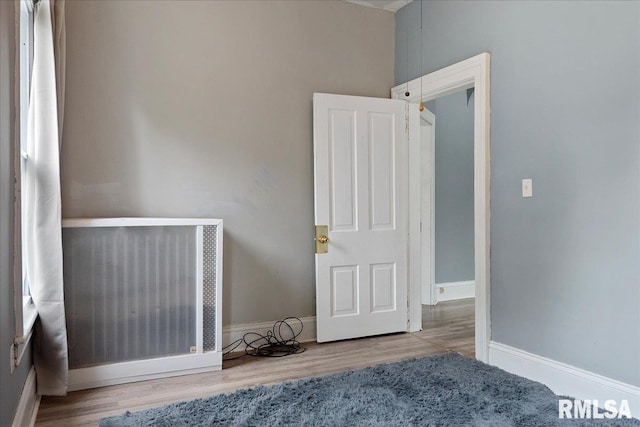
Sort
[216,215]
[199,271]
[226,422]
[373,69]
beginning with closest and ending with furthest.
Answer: [226,422], [199,271], [216,215], [373,69]

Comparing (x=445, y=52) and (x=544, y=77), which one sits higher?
(x=445, y=52)

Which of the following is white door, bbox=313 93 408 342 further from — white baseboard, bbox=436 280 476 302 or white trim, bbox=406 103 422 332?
white baseboard, bbox=436 280 476 302

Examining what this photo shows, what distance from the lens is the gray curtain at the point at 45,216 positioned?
8.41 feet

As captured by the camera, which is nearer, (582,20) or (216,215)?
(582,20)

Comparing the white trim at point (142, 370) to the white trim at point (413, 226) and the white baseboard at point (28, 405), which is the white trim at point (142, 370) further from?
the white trim at point (413, 226)

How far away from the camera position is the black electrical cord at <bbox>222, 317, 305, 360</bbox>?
11.6ft

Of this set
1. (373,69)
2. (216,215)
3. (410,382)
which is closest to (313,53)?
(373,69)

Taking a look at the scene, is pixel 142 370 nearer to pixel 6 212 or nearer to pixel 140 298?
pixel 140 298

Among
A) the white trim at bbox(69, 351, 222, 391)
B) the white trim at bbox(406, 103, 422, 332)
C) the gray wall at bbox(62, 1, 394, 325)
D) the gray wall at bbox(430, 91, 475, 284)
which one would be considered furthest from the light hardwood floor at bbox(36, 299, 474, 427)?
the gray wall at bbox(430, 91, 475, 284)

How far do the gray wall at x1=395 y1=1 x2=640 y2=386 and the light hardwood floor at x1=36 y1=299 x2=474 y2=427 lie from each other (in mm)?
753

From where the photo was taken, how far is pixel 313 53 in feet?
12.8

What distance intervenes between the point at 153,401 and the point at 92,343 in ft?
1.93

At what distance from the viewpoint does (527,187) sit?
2951 mm

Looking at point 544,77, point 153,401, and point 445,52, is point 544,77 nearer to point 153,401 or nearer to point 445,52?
point 445,52
